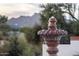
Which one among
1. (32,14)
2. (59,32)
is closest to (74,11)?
(59,32)

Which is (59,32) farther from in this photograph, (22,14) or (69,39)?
(22,14)

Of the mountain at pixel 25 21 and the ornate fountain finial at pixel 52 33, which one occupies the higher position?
the mountain at pixel 25 21

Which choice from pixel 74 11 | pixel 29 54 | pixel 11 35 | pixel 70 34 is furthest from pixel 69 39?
pixel 11 35

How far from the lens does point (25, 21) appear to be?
113 cm

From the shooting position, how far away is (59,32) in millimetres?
1114

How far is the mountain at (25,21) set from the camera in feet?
3.67

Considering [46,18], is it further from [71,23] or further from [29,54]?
[29,54]

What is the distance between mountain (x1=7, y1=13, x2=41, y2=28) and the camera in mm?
1120

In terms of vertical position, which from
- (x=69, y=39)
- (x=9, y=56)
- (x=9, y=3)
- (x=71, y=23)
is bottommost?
(x=9, y=56)

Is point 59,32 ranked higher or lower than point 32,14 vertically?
lower

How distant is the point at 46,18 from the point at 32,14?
12 centimetres

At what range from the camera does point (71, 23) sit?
1122mm

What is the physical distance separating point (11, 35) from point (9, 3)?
26 centimetres

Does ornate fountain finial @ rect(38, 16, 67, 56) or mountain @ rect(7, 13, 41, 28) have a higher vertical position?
mountain @ rect(7, 13, 41, 28)
